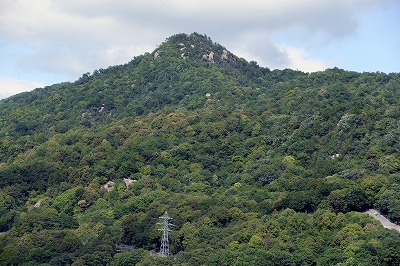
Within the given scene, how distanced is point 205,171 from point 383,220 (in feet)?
106

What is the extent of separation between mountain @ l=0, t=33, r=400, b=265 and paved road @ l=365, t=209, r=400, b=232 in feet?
2.03

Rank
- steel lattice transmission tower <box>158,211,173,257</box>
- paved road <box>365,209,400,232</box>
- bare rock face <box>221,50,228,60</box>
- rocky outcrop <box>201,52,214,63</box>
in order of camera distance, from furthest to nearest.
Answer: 1. bare rock face <box>221,50,228,60</box>
2. rocky outcrop <box>201,52,214,63</box>
3. steel lattice transmission tower <box>158,211,173,257</box>
4. paved road <box>365,209,400,232</box>

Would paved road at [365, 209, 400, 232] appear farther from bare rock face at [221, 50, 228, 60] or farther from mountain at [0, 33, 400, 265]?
bare rock face at [221, 50, 228, 60]

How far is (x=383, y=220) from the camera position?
73.8 m

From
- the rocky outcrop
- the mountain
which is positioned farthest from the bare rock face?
the mountain

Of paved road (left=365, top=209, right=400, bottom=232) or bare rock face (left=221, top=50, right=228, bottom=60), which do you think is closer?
paved road (left=365, top=209, right=400, bottom=232)

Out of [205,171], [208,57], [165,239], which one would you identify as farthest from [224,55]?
[165,239]

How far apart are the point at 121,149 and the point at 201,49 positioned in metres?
61.7

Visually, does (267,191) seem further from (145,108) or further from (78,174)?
(145,108)

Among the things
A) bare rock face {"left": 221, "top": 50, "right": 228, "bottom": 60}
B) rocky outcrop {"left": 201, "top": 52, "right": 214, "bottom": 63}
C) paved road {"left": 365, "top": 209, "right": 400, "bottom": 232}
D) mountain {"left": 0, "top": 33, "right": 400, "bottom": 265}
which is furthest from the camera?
bare rock face {"left": 221, "top": 50, "right": 228, "bottom": 60}

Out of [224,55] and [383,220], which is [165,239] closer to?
[383,220]

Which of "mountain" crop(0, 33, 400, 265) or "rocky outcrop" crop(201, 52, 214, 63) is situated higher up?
"rocky outcrop" crop(201, 52, 214, 63)

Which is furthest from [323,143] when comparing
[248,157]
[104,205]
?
[104,205]

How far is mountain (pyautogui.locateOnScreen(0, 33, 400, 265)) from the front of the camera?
72.4m
